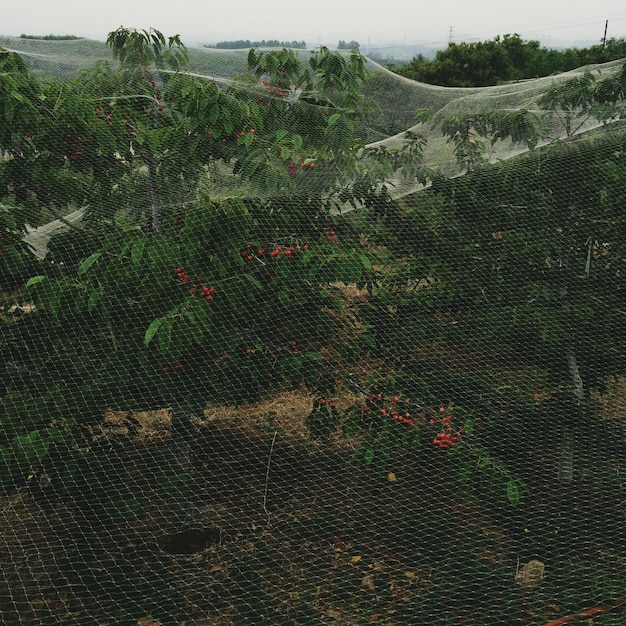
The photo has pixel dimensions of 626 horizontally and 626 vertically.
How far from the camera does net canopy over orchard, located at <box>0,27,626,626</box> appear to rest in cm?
232

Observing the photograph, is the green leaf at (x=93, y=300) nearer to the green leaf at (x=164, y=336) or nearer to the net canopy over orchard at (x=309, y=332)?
the net canopy over orchard at (x=309, y=332)

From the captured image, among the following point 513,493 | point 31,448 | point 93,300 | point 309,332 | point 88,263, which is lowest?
point 513,493

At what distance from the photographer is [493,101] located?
290cm

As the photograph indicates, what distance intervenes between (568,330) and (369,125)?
4.11 ft

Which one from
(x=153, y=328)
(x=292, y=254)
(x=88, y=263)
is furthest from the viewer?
(x=292, y=254)

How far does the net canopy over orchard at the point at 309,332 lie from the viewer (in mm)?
2324

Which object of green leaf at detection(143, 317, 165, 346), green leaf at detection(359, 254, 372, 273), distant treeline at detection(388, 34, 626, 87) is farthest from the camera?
distant treeline at detection(388, 34, 626, 87)

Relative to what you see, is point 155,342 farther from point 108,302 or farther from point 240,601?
point 240,601

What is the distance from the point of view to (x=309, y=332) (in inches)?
96.7

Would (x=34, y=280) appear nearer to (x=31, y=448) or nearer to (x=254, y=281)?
(x=31, y=448)

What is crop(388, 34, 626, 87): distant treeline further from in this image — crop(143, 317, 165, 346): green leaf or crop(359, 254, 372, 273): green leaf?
crop(143, 317, 165, 346): green leaf

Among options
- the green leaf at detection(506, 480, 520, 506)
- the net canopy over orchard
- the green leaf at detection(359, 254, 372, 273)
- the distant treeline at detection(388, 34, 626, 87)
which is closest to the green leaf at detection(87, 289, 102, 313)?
the net canopy over orchard

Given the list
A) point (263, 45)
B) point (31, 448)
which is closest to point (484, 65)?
point (263, 45)

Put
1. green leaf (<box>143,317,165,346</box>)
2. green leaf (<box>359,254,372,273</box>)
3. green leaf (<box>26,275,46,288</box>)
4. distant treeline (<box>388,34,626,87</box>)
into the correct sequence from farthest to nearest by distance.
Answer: distant treeline (<box>388,34,626,87</box>) → green leaf (<box>359,254,372,273</box>) → green leaf (<box>26,275,46,288</box>) → green leaf (<box>143,317,165,346</box>)
